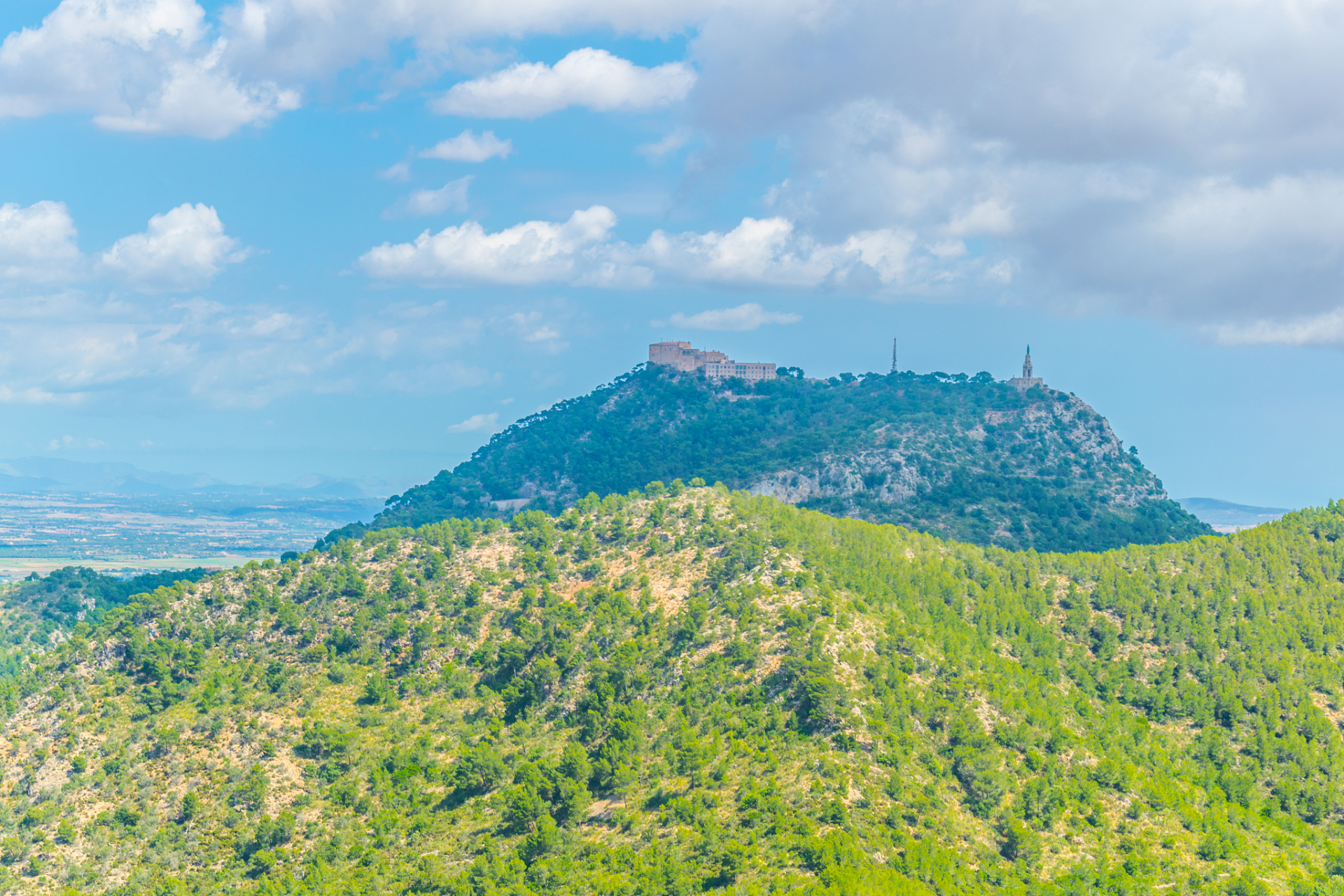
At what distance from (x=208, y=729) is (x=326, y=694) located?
490 inches

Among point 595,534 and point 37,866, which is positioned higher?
point 595,534

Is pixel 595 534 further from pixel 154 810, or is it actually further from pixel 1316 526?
pixel 1316 526

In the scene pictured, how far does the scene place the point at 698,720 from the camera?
110250 millimetres

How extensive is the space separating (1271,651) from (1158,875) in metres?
50.2

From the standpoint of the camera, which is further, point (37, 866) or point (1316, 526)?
point (1316, 526)

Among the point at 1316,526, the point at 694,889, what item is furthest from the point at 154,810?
the point at 1316,526

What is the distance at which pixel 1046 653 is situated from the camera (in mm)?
129750

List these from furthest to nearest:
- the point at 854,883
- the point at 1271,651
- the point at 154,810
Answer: the point at 1271,651 < the point at 154,810 < the point at 854,883

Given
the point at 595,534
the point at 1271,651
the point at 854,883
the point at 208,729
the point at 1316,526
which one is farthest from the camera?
the point at 1316,526

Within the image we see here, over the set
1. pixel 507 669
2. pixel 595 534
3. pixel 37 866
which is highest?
pixel 595 534

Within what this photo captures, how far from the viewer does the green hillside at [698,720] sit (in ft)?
317

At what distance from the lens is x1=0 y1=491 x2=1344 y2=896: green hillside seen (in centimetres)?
9675

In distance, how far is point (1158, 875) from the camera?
94000 millimetres

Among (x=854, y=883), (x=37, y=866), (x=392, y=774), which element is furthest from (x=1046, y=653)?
(x=37, y=866)
